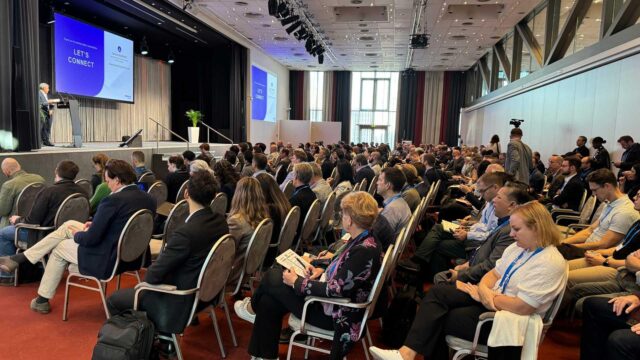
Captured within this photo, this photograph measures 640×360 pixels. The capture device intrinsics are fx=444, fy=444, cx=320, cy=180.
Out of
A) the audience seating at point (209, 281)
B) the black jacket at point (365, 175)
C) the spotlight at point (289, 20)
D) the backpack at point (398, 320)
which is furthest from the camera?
the spotlight at point (289, 20)

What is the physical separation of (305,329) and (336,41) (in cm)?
1531

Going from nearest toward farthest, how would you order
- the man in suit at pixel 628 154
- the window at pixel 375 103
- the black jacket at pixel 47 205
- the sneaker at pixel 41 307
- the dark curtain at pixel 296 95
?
the sneaker at pixel 41 307 → the black jacket at pixel 47 205 → the man in suit at pixel 628 154 → the window at pixel 375 103 → the dark curtain at pixel 296 95

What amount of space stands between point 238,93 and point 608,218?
1445 cm

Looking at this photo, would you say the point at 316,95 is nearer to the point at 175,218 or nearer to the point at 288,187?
the point at 288,187

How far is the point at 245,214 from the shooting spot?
3.42 meters

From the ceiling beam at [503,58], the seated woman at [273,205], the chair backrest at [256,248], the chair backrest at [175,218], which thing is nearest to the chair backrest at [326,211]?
the seated woman at [273,205]

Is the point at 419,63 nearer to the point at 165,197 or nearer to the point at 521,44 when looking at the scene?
the point at 521,44

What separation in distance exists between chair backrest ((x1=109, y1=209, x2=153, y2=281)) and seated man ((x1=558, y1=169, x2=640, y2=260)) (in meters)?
3.54

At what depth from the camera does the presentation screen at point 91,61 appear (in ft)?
38.3

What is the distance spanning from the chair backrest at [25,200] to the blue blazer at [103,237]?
4.59ft

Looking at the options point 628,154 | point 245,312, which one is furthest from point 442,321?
point 628,154

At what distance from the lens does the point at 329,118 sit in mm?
24766

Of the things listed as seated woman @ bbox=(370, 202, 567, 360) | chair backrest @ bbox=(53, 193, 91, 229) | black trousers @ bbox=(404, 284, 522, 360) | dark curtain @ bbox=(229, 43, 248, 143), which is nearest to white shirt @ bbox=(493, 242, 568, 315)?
seated woman @ bbox=(370, 202, 567, 360)

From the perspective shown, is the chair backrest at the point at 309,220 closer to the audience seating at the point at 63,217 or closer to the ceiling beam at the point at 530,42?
the audience seating at the point at 63,217
